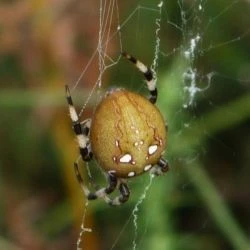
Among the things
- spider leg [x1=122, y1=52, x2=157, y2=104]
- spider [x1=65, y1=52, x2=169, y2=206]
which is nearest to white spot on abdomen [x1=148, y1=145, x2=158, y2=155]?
spider [x1=65, y1=52, x2=169, y2=206]

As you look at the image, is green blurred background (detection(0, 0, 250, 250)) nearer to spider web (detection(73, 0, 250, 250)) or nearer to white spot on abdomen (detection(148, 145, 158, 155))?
spider web (detection(73, 0, 250, 250))

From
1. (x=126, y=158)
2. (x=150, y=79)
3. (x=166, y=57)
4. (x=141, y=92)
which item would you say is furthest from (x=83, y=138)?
(x=166, y=57)

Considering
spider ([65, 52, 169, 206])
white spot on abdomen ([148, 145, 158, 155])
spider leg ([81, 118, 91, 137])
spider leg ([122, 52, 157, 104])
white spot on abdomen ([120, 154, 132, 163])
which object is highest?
spider leg ([122, 52, 157, 104])

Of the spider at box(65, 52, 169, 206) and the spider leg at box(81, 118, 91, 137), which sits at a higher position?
the spider leg at box(81, 118, 91, 137)

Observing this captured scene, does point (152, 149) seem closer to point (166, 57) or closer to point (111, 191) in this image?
point (111, 191)

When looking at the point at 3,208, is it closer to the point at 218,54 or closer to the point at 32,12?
the point at 32,12

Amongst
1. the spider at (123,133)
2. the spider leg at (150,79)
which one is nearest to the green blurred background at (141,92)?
the spider leg at (150,79)
